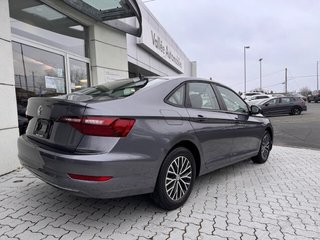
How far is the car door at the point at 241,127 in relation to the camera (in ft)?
14.8

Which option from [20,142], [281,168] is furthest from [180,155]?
[281,168]

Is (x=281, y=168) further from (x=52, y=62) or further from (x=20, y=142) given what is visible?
(x=52, y=62)

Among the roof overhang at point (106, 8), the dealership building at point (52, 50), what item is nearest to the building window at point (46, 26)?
the dealership building at point (52, 50)

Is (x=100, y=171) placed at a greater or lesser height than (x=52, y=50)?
lesser

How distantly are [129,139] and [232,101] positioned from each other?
2.55 meters

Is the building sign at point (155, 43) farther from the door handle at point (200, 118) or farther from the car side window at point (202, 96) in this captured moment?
the door handle at point (200, 118)

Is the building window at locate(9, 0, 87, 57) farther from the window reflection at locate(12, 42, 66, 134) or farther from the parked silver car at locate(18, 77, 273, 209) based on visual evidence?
the parked silver car at locate(18, 77, 273, 209)

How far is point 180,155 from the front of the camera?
11.2ft

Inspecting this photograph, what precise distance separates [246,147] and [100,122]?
3.01m

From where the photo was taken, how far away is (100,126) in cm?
272

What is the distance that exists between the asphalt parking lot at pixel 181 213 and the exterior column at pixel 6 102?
451 mm

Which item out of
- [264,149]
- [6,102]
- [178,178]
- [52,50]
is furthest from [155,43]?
[178,178]

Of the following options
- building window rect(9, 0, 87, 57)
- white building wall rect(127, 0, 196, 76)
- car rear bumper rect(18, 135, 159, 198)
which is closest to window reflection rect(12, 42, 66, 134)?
building window rect(9, 0, 87, 57)

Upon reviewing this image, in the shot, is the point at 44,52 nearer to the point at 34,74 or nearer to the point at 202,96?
the point at 34,74
